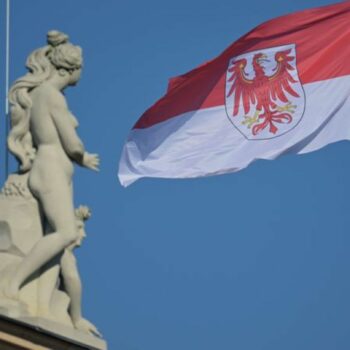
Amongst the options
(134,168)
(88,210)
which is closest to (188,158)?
(134,168)

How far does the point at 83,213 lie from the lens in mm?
37906

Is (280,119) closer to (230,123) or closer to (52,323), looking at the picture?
(230,123)

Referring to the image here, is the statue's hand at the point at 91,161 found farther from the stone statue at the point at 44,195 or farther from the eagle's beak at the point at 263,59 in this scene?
the eagle's beak at the point at 263,59

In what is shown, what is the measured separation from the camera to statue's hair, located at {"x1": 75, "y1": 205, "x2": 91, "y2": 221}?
3784cm

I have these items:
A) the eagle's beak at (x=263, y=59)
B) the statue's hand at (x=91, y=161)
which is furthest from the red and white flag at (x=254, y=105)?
the statue's hand at (x=91, y=161)

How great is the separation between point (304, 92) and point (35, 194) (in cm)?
852

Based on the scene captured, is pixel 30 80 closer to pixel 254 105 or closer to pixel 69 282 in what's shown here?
pixel 69 282

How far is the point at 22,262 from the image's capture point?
3694 cm

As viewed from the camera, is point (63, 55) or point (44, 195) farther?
point (63, 55)

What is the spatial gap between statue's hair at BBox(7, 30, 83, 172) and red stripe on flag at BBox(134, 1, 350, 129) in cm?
762

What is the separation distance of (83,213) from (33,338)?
2.36 meters

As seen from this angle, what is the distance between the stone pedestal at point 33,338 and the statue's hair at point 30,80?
2.49 metres

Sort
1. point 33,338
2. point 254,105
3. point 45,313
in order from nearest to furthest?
1. point 33,338
2. point 45,313
3. point 254,105

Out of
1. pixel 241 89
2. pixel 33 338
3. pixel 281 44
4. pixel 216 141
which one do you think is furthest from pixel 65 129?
pixel 281 44
